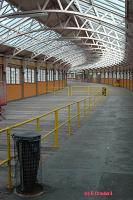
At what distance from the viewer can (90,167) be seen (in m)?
8.61

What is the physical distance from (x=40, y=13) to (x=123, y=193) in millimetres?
13400

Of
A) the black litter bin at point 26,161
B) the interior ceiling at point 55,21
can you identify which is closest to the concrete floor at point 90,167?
the black litter bin at point 26,161

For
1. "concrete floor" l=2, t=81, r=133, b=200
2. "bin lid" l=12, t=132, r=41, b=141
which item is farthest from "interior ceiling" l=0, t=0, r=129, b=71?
"bin lid" l=12, t=132, r=41, b=141

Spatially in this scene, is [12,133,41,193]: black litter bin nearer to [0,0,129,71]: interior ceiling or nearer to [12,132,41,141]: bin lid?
[12,132,41,141]: bin lid

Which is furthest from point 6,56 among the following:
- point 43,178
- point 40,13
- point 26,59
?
point 43,178

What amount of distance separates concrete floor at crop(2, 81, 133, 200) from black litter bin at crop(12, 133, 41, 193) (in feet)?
1.01

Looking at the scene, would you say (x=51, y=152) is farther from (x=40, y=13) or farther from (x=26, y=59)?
(x=26, y=59)

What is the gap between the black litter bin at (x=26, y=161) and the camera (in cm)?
681

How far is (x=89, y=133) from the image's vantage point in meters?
13.9

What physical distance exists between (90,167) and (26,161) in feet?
7.52

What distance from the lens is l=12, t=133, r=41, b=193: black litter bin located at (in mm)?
6812

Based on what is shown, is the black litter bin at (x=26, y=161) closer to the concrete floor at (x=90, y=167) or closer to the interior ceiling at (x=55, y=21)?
the concrete floor at (x=90, y=167)

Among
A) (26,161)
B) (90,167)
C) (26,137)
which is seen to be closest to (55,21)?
(90,167)

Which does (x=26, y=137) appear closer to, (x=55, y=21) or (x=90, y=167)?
(x=90, y=167)
